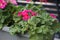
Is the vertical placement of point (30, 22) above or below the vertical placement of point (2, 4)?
below

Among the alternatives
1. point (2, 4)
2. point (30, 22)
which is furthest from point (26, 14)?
point (2, 4)

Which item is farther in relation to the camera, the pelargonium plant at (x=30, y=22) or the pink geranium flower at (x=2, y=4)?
the pink geranium flower at (x=2, y=4)

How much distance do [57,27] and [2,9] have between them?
2.51 feet

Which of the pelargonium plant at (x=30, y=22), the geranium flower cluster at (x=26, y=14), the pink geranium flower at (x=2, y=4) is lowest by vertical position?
the pelargonium plant at (x=30, y=22)

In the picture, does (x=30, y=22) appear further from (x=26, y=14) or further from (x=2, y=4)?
(x=2, y=4)

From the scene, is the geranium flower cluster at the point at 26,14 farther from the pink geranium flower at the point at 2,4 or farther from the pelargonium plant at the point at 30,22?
the pink geranium flower at the point at 2,4

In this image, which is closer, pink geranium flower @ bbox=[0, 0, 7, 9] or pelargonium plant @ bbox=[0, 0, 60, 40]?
pelargonium plant @ bbox=[0, 0, 60, 40]

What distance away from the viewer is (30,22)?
2129 mm

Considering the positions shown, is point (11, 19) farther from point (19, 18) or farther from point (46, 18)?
point (46, 18)

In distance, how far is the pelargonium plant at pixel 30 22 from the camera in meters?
2.11

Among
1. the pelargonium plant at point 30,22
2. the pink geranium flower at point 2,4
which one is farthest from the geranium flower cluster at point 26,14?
the pink geranium flower at point 2,4

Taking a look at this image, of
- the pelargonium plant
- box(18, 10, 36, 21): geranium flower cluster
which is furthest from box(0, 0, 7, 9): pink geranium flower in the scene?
box(18, 10, 36, 21): geranium flower cluster

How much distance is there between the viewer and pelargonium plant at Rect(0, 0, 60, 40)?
211 cm

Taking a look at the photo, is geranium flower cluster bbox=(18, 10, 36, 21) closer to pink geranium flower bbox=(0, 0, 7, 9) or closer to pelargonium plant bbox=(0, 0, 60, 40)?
pelargonium plant bbox=(0, 0, 60, 40)
